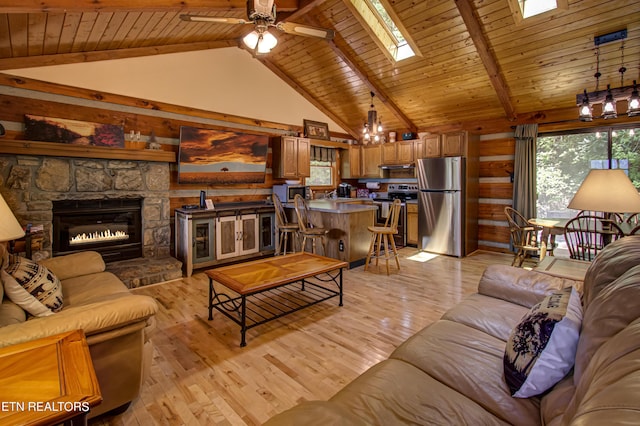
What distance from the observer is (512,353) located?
4.45 ft

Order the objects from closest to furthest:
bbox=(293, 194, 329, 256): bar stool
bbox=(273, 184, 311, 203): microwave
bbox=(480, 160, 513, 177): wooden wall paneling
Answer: bbox=(293, 194, 329, 256): bar stool < bbox=(480, 160, 513, 177): wooden wall paneling < bbox=(273, 184, 311, 203): microwave

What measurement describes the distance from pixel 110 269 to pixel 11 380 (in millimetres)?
3444

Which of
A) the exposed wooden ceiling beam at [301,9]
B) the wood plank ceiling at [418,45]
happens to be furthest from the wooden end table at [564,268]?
the exposed wooden ceiling beam at [301,9]

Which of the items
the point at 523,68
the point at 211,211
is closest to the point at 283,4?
the point at 211,211

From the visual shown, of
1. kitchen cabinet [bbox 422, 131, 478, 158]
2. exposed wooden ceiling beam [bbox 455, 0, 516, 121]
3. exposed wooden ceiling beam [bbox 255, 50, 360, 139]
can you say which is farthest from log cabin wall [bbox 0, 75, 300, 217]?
exposed wooden ceiling beam [bbox 455, 0, 516, 121]

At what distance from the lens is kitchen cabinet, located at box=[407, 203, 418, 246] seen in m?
6.53

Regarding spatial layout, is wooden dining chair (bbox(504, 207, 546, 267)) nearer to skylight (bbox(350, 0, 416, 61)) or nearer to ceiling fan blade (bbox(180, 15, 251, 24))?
skylight (bbox(350, 0, 416, 61))

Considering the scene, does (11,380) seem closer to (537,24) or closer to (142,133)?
(142,133)

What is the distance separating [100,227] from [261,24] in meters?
3.53

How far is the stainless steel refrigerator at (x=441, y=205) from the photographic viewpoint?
18.7 feet

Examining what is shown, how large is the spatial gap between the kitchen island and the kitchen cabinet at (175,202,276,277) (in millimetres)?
969

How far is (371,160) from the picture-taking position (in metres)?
7.46

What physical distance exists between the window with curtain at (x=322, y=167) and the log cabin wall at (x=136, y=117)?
3.63 ft

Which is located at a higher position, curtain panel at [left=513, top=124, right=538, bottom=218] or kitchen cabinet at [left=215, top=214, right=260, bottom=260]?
curtain panel at [left=513, top=124, right=538, bottom=218]
